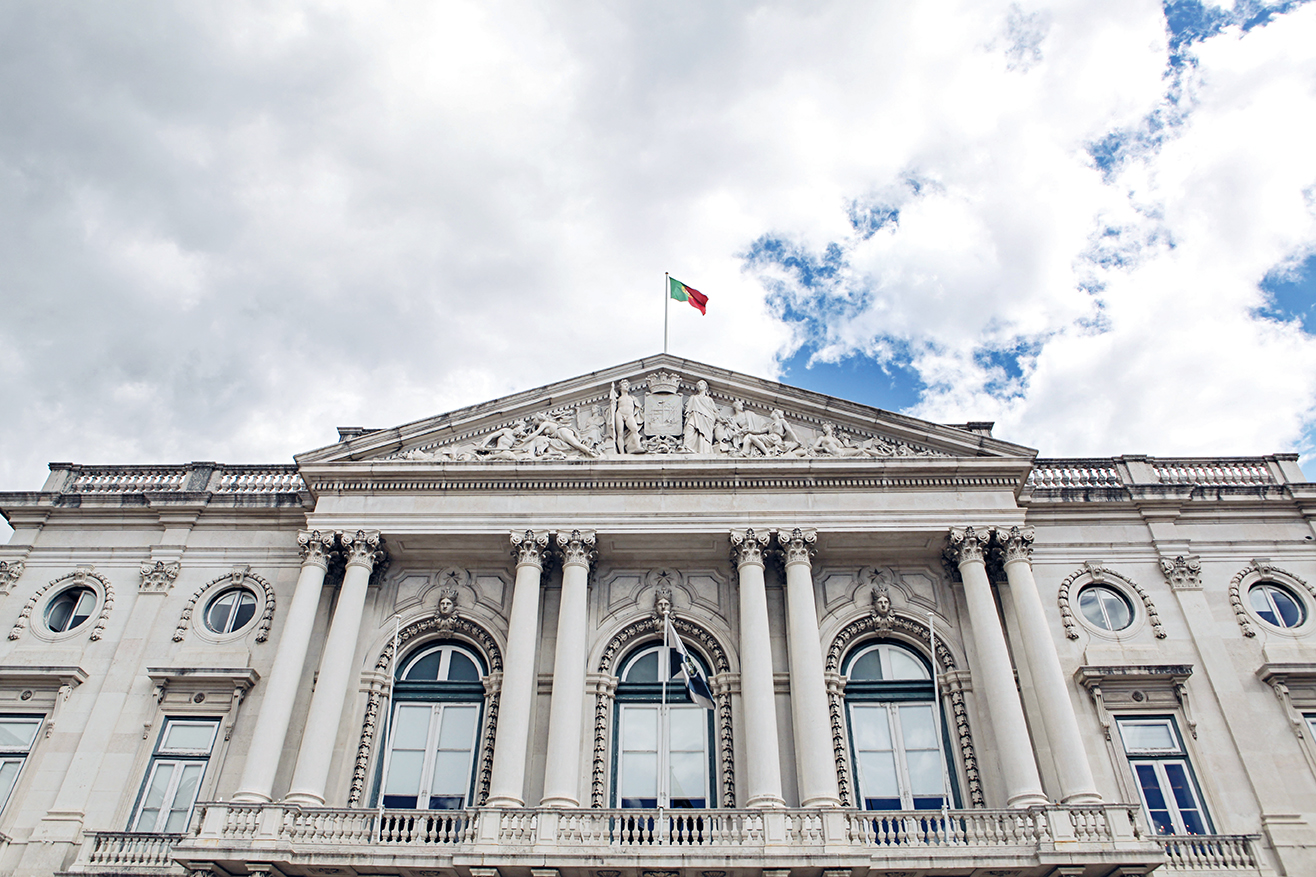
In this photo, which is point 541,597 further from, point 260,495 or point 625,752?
point 260,495

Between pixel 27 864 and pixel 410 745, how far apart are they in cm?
709

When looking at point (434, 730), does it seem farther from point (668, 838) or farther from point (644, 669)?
point (668, 838)

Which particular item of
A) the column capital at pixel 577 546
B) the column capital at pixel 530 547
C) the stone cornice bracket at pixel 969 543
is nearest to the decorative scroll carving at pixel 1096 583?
the stone cornice bracket at pixel 969 543

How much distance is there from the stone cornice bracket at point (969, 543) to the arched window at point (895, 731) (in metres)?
2.39

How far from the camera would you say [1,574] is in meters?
21.7

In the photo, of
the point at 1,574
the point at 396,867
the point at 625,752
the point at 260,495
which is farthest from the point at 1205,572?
the point at 1,574

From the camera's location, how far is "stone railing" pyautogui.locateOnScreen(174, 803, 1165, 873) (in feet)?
51.2

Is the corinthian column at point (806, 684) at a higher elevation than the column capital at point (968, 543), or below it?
below

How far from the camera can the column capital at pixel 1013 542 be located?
65.2ft

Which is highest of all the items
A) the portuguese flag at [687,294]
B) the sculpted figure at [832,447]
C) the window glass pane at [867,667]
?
the portuguese flag at [687,294]

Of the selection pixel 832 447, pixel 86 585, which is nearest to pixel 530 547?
pixel 832 447

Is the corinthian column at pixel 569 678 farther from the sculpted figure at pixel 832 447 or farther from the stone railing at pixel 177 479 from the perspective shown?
the stone railing at pixel 177 479

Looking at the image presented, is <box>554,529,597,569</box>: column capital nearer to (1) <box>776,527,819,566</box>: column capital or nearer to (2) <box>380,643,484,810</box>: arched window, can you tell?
(2) <box>380,643,484,810</box>: arched window

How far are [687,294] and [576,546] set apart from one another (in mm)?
7960
